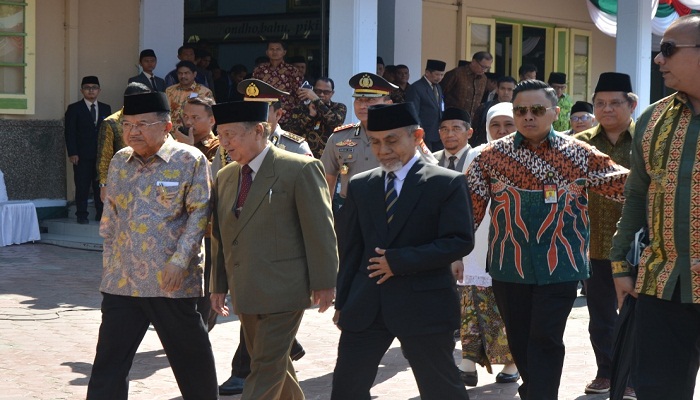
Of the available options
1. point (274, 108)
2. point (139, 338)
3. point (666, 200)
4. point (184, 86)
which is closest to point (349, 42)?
point (184, 86)

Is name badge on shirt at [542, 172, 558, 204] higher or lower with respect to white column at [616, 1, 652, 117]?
lower

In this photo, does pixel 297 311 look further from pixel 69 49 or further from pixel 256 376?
pixel 69 49

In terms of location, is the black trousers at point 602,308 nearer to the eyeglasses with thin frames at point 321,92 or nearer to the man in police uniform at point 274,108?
the man in police uniform at point 274,108

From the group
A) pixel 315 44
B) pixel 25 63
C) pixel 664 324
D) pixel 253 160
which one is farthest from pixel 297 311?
pixel 315 44

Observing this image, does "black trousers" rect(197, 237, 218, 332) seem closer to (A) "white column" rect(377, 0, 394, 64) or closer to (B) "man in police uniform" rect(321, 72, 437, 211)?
(B) "man in police uniform" rect(321, 72, 437, 211)

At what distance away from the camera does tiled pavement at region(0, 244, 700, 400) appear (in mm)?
7172

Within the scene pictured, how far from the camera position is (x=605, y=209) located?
287 inches

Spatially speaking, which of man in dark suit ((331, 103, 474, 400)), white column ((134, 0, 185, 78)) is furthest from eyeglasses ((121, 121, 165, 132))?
white column ((134, 0, 185, 78))

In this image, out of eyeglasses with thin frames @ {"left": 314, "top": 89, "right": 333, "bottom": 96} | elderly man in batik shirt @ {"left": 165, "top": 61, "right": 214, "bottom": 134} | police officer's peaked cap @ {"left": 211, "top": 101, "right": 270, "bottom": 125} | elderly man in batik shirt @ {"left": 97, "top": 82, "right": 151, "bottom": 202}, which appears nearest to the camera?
police officer's peaked cap @ {"left": 211, "top": 101, "right": 270, "bottom": 125}

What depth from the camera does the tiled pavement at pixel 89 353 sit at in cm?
717

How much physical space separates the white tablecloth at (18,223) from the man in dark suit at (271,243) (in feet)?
28.6

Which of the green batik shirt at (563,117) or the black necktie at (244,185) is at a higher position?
the green batik shirt at (563,117)

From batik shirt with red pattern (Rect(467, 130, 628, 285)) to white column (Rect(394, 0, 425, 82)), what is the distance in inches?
474

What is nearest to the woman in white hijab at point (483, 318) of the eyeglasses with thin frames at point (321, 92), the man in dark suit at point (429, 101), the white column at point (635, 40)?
the eyeglasses with thin frames at point (321, 92)
